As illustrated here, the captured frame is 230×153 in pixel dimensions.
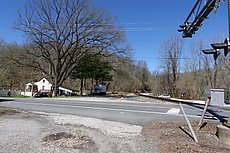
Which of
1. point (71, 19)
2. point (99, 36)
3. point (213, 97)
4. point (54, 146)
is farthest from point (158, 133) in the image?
point (71, 19)

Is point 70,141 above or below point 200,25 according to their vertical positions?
below

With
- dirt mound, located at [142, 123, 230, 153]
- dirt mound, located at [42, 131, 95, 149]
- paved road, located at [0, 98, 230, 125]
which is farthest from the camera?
paved road, located at [0, 98, 230, 125]

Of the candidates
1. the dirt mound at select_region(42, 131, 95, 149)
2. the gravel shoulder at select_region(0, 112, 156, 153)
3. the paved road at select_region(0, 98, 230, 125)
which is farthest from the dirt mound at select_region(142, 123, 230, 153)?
the paved road at select_region(0, 98, 230, 125)

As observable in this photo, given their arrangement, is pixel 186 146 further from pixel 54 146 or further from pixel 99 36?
pixel 99 36

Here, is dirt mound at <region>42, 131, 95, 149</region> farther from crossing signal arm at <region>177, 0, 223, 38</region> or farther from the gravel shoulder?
crossing signal arm at <region>177, 0, 223, 38</region>

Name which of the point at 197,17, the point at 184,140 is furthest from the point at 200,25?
the point at 184,140

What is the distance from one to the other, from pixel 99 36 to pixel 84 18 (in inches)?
138

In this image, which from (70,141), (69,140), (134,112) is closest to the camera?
(70,141)

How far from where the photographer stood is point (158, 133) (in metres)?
6.52

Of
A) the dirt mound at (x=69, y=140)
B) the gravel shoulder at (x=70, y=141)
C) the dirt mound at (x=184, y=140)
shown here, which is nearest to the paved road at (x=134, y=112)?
the dirt mound at (x=184, y=140)

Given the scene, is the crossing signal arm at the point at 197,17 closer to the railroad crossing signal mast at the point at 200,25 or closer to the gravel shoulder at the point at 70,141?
the railroad crossing signal mast at the point at 200,25

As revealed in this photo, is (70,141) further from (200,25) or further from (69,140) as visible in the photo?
(200,25)

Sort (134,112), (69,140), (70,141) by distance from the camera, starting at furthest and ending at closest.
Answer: (134,112), (69,140), (70,141)

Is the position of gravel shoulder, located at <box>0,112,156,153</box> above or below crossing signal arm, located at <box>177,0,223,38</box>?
below
